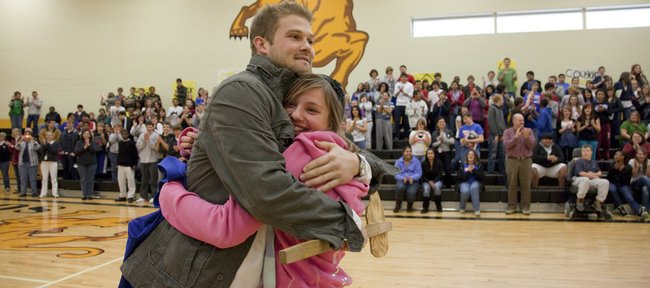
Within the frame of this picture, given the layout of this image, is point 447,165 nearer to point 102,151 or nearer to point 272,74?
point 102,151

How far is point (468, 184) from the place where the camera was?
9641mm

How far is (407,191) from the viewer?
9922mm

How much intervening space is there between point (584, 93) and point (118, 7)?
15.6 metres

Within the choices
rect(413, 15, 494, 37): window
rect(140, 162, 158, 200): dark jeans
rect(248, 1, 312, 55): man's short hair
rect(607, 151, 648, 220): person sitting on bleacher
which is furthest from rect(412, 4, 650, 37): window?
rect(248, 1, 312, 55): man's short hair

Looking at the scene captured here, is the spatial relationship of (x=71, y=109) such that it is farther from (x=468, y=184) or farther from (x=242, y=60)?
(x=468, y=184)

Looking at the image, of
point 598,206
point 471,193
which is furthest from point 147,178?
point 598,206

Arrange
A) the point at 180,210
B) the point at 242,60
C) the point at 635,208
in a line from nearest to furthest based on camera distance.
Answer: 1. the point at 180,210
2. the point at 635,208
3. the point at 242,60

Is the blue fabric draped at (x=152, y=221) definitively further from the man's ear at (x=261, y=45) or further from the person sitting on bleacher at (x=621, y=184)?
the person sitting on bleacher at (x=621, y=184)

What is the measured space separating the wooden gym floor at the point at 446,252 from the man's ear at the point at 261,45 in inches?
138

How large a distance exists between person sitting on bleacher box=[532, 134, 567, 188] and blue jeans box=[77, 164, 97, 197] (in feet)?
33.5

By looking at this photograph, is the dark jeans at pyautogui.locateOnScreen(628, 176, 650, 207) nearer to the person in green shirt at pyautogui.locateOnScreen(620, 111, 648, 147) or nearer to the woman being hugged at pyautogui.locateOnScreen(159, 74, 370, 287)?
the person in green shirt at pyautogui.locateOnScreen(620, 111, 648, 147)

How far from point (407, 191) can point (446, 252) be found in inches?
147

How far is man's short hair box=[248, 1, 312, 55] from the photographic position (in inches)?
66.0

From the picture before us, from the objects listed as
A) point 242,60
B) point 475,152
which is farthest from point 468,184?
point 242,60
